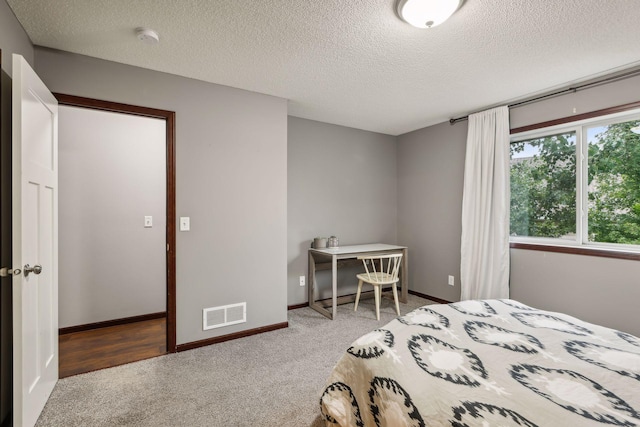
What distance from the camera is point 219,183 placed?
2.79 metres

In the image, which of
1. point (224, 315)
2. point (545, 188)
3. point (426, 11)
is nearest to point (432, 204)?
point (545, 188)

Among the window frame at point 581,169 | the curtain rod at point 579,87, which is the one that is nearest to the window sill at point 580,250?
the window frame at point 581,169

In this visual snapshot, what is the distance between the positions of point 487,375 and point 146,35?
2660 millimetres

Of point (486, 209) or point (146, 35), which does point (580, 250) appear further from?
point (146, 35)

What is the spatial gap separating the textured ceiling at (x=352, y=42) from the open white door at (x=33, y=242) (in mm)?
600

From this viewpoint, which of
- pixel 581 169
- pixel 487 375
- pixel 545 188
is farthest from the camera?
pixel 545 188

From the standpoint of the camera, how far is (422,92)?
9.67 feet

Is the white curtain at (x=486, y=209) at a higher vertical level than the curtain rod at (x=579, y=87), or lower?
lower

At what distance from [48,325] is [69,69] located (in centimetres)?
183

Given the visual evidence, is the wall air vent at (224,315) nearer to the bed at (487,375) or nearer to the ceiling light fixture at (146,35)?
the bed at (487,375)

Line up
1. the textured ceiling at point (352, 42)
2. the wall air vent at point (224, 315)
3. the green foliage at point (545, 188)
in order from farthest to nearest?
the green foliage at point (545, 188), the wall air vent at point (224, 315), the textured ceiling at point (352, 42)

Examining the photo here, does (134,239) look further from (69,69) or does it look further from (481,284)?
(481,284)

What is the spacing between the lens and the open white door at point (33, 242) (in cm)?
149

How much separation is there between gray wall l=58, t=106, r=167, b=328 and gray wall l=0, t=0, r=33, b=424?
1.35 m
